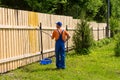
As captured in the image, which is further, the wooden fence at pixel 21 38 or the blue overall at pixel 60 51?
the blue overall at pixel 60 51

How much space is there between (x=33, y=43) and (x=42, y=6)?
2805cm

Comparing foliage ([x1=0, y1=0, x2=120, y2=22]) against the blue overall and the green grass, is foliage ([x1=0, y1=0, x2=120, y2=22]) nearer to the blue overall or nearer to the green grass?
the green grass

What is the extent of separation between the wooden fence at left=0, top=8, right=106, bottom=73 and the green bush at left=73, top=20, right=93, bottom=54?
2.67m

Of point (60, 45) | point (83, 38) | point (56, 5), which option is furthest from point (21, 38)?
point (56, 5)

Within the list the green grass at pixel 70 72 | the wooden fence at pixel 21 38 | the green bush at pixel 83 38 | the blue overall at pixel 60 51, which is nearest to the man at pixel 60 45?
the blue overall at pixel 60 51

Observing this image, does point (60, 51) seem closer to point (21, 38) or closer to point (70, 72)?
point (70, 72)

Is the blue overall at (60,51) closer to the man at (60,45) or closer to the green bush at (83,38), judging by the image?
the man at (60,45)

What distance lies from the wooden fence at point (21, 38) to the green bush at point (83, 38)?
2.67 metres

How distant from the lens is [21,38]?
1332 cm

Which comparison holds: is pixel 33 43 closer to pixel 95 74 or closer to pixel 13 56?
pixel 13 56

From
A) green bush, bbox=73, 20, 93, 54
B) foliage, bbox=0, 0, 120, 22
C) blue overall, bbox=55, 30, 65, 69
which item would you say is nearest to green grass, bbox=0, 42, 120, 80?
blue overall, bbox=55, 30, 65, 69

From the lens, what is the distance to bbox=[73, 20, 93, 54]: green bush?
Answer: 758 inches

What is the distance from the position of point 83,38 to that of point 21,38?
659 cm

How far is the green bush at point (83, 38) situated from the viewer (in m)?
19.3
